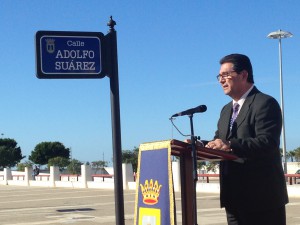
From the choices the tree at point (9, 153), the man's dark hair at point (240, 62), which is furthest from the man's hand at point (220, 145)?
the tree at point (9, 153)

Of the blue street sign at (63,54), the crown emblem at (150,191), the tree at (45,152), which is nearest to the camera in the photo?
the crown emblem at (150,191)

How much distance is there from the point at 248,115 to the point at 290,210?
448 inches

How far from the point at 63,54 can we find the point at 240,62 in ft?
6.73

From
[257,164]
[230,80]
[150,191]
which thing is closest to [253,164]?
[257,164]

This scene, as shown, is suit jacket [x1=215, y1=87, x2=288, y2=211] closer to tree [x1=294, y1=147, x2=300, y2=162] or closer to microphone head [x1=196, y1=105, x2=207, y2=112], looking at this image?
microphone head [x1=196, y1=105, x2=207, y2=112]

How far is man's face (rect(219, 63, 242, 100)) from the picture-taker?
174 inches

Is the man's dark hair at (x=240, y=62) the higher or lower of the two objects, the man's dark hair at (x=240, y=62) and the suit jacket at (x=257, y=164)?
the higher

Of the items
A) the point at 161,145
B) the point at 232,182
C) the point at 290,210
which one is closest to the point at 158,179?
the point at 161,145

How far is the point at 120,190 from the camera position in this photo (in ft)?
19.4

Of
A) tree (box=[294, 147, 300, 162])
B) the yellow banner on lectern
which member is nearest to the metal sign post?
the yellow banner on lectern

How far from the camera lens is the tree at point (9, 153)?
112512 mm

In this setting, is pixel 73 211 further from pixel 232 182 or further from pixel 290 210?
pixel 232 182

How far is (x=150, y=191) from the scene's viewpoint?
4699 millimetres

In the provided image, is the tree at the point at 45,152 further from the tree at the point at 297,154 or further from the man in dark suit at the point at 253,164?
the man in dark suit at the point at 253,164
